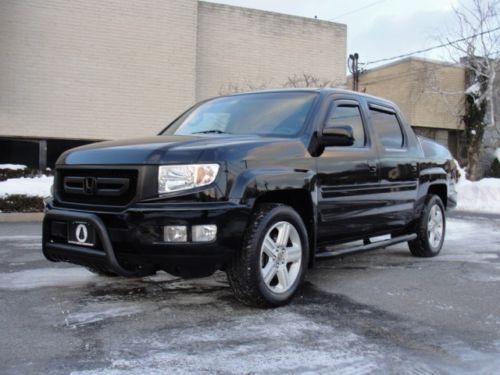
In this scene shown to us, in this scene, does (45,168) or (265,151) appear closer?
(265,151)

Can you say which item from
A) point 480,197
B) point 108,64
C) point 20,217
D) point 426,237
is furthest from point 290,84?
point 426,237

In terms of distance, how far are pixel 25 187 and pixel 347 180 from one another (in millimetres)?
9294

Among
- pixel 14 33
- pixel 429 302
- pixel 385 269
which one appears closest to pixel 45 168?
pixel 14 33

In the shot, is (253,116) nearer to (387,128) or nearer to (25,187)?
(387,128)

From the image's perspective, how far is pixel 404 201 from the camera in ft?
20.5

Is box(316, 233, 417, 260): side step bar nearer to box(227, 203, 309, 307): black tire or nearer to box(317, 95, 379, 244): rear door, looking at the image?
box(317, 95, 379, 244): rear door

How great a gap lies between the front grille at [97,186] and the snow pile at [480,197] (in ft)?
41.5

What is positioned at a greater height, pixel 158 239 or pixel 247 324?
pixel 158 239

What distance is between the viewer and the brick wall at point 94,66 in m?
14.9

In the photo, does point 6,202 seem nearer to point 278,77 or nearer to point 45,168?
point 45,168

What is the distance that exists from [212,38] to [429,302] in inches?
588

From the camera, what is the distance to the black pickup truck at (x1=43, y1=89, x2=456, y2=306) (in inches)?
156

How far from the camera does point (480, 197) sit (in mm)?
16266

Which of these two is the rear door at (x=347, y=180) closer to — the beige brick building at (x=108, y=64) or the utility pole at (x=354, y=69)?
Answer: the beige brick building at (x=108, y=64)
